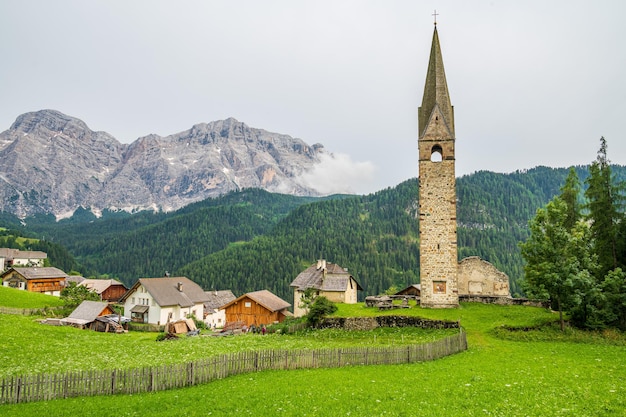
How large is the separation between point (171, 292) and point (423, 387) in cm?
6831

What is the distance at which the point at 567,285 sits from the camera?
31.0 m

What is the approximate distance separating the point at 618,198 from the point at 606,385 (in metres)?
22.9

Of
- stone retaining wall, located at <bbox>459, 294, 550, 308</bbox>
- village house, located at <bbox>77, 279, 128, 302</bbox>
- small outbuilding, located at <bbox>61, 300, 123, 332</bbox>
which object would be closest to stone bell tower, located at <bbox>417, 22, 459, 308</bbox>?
stone retaining wall, located at <bbox>459, 294, 550, 308</bbox>

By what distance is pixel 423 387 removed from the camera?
1856 cm

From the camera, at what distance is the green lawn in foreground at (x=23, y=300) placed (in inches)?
2393

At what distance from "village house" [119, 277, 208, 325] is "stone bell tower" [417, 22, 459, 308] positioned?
49.4 meters

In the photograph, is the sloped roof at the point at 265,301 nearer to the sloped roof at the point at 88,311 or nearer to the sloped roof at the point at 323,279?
the sloped roof at the point at 323,279

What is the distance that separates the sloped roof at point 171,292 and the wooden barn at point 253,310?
1117cm

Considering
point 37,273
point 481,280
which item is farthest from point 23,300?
point 481,280

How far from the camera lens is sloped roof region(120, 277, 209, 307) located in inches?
2982

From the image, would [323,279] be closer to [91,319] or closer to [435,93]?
[435,93]

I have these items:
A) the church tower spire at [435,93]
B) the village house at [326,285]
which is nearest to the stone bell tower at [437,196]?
the church tower spire at [435,93]

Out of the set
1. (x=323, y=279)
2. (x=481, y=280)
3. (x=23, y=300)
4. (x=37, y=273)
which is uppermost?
(x=481, y=280)

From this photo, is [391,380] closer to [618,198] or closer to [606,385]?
[606,385]
